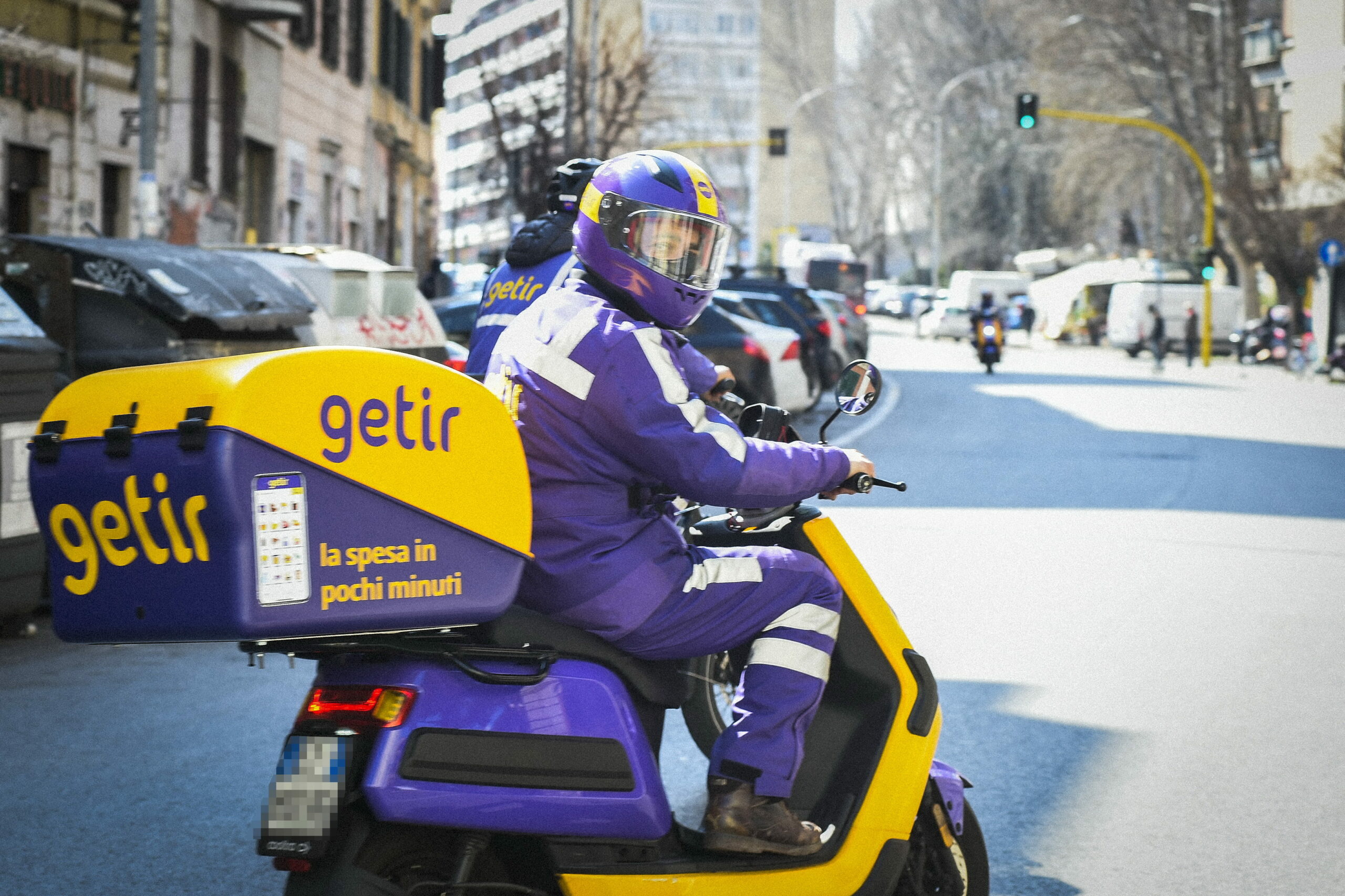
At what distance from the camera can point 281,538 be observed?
2.89m

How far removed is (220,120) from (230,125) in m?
0.45

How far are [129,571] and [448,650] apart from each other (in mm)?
555

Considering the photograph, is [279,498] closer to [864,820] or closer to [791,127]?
[864,820]

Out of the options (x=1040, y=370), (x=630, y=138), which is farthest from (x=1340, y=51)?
(x=630, y=138)

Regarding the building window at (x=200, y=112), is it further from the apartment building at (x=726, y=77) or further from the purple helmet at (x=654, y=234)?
the apartment building at (x=726, y=77)

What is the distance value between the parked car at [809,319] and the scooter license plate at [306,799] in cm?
1850

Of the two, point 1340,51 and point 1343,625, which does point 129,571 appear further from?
point 1340,51

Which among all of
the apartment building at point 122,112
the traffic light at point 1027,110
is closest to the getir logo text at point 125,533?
the apartment building at point 122,112

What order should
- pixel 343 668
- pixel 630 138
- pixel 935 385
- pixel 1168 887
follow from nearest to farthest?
pixel 343 668, pixel 1168 887, pixel 935 385, pixel 630 138

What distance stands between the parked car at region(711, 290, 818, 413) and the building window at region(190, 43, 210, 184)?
6.74 m

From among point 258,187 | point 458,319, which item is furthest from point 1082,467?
point 258,187

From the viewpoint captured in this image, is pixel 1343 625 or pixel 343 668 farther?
pixel 1343 625

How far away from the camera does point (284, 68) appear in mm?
25469

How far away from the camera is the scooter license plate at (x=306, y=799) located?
9.63 ft
